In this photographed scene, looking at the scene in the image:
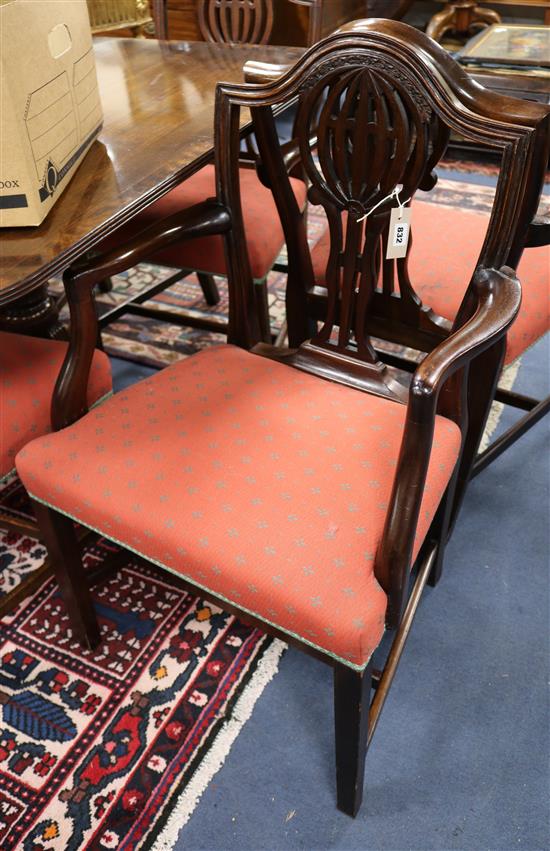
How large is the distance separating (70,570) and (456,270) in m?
0.92

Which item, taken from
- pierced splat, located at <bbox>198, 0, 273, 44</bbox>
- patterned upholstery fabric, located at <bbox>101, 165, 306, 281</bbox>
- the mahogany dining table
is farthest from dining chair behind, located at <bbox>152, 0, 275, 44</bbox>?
patterned upholstery fabric, located at <bbox>101, 165, 306, 281</bbox>

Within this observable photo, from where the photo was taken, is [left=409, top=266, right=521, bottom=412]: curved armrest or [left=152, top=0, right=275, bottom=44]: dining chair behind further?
[left=152, top=0, right=275, bottom=44]: dining chair behind

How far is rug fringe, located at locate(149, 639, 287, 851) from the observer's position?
105cm

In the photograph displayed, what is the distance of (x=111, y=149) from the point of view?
1231mm

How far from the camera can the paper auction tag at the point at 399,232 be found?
37.6 inches

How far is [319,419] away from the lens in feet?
3.35

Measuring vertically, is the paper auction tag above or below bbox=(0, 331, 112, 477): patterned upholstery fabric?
above

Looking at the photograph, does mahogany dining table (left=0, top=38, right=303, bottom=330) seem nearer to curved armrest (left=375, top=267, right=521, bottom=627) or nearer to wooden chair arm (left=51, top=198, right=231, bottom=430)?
wooden chair arm (left=51, top=198, right=231, bottom=430)

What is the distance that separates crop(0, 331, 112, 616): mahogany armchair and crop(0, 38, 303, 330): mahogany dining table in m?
0.14

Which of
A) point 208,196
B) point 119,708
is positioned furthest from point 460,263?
point 119,708

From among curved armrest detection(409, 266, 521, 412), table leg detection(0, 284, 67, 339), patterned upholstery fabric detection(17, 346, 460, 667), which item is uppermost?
curved armrest detection(409, 266, 521, 412)

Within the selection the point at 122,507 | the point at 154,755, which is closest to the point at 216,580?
the point at 122,507

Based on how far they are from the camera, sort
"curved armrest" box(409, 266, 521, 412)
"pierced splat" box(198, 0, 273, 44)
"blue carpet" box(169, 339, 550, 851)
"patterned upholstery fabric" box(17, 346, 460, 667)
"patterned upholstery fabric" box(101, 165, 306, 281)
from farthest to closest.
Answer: "pierced splat" box(198, 0, 273, 44) → "patterned upholstery fabric" box(101, 165, 306, 281) → "blue carpet" box(169, 339, 550, 851) → "patterned upholstery fabric" box(17, 346, 460, 667) → "curved armrest" box(409, 266, 521, 412)

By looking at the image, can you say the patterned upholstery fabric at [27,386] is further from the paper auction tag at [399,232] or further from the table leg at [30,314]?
the paper auction tag at [399,232]
